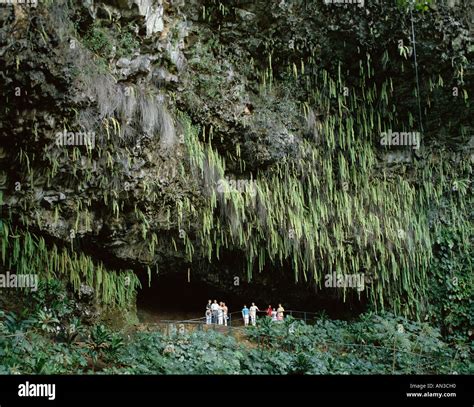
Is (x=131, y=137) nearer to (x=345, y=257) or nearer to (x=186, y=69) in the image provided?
(x=186, y=69)

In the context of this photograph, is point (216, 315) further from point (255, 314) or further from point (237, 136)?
point (237, 136)

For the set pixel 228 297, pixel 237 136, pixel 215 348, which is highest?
pixel 237 136

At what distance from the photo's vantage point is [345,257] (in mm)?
12320

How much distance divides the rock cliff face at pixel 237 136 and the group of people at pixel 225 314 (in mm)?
553

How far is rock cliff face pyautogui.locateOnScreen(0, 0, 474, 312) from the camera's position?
8.76 m

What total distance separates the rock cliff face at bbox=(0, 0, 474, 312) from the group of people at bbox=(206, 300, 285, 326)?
0.55 meters

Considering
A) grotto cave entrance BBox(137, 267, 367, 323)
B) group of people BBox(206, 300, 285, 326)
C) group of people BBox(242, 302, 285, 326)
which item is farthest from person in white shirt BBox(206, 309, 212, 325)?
group of people BBox(242, 302, 285, 326)

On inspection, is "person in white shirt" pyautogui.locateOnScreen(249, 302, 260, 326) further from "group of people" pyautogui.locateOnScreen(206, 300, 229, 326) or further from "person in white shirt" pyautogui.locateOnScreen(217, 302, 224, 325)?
"person in white shirt" pyautogui.locateOnScreen(217, 302, 224, 325)

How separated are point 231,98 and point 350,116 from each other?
3.27 meters

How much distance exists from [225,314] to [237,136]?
4262 mm

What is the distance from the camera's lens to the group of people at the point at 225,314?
39.4ft

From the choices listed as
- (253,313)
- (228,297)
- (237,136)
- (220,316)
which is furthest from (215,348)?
(237,136)

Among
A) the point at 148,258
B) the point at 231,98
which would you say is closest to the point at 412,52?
the point at 231,98

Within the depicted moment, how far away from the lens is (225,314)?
1208 centimetres
